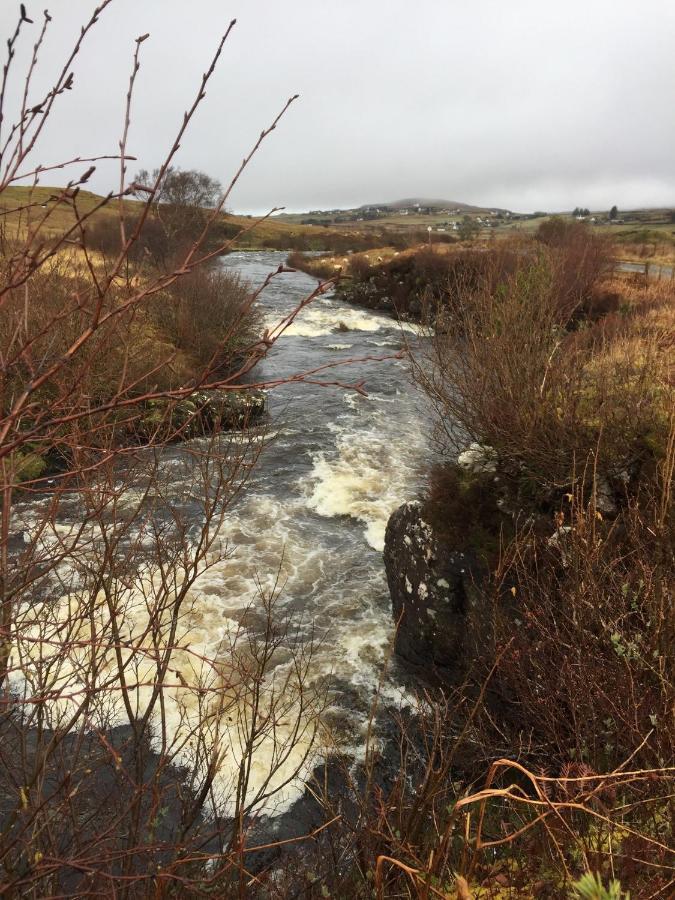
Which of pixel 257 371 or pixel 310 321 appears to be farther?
pixel 310 321

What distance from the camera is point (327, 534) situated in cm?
973

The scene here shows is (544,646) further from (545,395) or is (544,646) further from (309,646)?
(309,646)

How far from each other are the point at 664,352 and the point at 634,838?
6983 mm

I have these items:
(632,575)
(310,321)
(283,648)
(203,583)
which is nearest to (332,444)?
(203,583)

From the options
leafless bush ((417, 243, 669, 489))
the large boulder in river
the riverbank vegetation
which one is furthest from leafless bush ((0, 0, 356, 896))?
leafless bush ((417, 243, 669, 489))

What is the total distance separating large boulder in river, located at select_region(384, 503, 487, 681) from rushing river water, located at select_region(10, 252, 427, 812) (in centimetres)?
46

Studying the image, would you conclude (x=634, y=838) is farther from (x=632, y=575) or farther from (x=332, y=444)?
(x=332, y=444)

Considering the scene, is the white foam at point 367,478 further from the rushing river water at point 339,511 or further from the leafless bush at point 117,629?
the leafless bush at point 117,629

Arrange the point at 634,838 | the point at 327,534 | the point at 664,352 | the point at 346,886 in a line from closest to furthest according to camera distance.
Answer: the point at 634,838, the point at 346,886, the point at 664,352, the point at 327,534

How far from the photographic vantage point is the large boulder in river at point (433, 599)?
20.7 feet

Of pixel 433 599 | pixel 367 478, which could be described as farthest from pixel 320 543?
pixel 433 599

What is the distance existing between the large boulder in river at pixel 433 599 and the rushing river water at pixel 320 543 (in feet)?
1.51

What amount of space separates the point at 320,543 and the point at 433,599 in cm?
322

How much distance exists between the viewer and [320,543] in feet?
31.0
